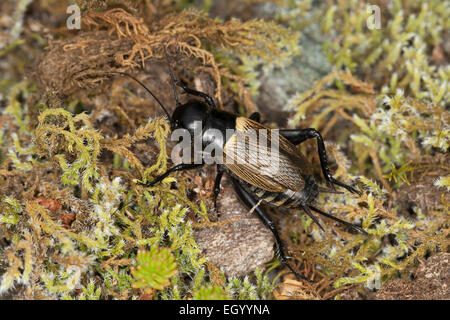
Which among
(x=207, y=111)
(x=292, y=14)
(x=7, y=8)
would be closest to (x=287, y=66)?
(x=292, y=14)

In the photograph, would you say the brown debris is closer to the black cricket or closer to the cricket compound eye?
the black cricket

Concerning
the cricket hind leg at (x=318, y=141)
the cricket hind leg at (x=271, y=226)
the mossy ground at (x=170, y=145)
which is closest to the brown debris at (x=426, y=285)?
the mossy ground at (x=170, y=145)

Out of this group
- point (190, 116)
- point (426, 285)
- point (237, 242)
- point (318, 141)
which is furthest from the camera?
point (318, 141)

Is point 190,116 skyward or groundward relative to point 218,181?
skyward

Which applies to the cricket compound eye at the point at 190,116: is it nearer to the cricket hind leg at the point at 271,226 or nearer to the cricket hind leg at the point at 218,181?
the cricket hind leg at the point at 218,181

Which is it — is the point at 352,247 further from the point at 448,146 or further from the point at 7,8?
the point at 7,8

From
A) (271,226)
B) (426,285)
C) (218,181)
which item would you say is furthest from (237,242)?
(426,285)

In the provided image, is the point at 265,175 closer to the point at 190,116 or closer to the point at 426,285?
the point at 190,116
